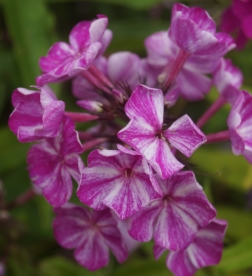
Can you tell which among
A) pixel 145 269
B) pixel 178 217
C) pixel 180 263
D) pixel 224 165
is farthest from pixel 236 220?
pixel 178 217

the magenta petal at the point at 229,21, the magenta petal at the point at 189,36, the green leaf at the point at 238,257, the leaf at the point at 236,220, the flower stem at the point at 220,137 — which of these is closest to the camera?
the magenta petal at the point at 189,36

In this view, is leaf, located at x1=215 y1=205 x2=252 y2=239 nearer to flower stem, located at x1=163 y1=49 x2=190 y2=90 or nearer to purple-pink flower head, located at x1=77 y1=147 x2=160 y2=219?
flower stem, located at x1=163 y1=49 x2=190 y2=90

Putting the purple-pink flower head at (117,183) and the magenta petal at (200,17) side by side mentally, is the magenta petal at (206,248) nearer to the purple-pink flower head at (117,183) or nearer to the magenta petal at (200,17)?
the purple-pink flower head at (117,183)

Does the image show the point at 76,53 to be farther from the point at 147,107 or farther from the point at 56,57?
the point at 147,107

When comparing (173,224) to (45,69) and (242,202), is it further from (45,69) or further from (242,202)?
(242,202)

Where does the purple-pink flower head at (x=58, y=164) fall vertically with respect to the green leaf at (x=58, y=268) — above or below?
above

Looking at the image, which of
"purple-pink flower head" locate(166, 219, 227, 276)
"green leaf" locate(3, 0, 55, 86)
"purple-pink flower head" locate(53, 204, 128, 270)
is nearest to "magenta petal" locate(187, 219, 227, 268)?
"purple-pink flower head" locate(166, 219, 227, 276)

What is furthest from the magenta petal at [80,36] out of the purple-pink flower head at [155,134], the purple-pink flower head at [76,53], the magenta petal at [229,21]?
the magenta petal at [229,21]
